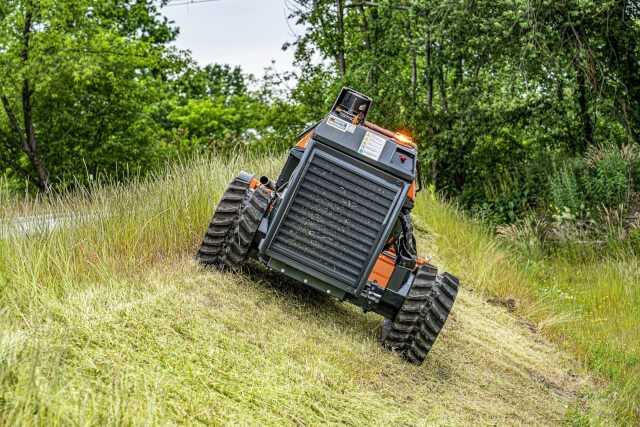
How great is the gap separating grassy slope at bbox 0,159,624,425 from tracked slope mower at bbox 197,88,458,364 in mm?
358

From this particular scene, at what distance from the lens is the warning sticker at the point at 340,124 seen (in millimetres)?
8031

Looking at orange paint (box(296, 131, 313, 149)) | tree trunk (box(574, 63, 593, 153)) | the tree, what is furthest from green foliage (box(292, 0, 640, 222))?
orange paint (box(296, 131, 313, 149))

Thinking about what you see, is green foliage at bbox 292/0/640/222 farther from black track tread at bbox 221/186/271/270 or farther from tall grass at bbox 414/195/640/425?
black track tread at bbox 221/186/271/270

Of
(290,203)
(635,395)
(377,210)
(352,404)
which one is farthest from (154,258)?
(635,395)

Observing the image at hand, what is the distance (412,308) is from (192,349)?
89.5 inches

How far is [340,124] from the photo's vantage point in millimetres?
8062

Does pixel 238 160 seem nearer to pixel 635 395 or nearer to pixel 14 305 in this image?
pixel 635 395

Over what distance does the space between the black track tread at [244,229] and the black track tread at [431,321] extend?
1523 millimetres

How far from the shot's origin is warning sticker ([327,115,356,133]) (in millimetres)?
8031

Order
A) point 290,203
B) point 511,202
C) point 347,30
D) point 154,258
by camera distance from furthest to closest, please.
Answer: point 347,30 < point 511,202 < point 154,258 < point 290,203

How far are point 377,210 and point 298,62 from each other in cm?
1535

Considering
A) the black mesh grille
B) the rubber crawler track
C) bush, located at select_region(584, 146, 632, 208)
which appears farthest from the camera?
bush, located at select_region(584, 146, 632, 208)

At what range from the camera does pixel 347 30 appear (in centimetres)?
2230

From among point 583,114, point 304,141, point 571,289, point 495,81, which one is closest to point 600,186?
point 583,114
